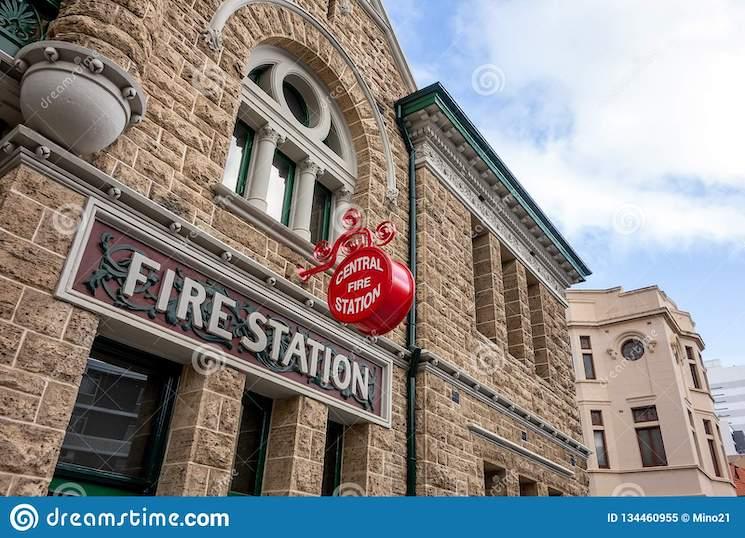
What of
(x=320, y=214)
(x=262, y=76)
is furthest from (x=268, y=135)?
(x=320, y=214)

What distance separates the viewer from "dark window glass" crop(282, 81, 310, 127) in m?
7.95

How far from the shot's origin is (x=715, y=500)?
14.3 feet

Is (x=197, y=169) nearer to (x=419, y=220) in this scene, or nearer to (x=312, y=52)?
(x=312, y=52)

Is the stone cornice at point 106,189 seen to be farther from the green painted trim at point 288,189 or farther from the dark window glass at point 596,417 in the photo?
the dark window glass at point 596,417

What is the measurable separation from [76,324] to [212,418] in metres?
1.45

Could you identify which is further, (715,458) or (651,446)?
(715,458)

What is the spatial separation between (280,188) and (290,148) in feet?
1.83

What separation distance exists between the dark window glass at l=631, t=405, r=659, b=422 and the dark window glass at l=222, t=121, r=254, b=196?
26.6 meters

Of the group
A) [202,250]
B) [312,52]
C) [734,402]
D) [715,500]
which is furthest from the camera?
[734,402]

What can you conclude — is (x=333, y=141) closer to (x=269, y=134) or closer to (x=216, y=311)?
(x=269, y=134)

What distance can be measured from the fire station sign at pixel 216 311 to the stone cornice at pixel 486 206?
4.39m

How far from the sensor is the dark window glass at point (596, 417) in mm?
27298

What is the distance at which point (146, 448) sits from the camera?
15.6ft

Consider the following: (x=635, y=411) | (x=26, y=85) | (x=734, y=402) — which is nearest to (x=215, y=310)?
(x=26, y=85)
